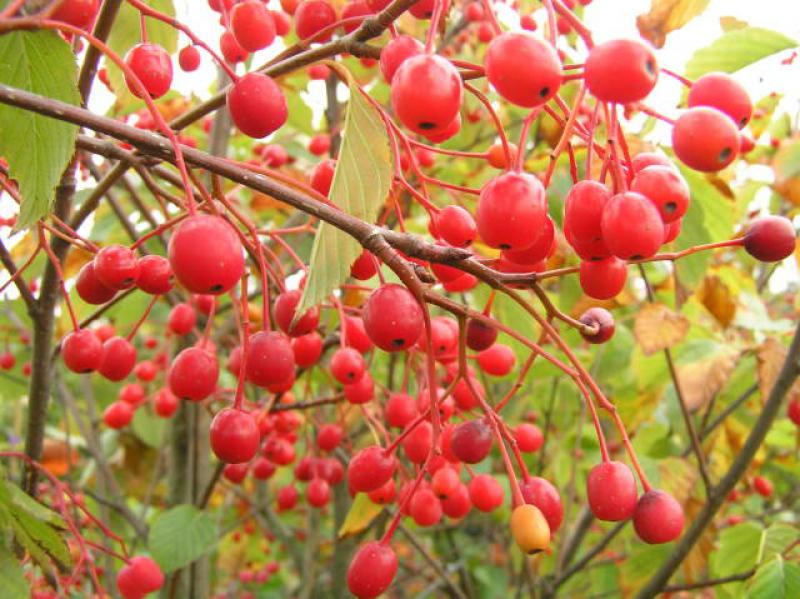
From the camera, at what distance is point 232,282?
0.80 m

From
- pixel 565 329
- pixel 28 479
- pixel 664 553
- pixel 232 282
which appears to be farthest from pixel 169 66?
pixel 664 553

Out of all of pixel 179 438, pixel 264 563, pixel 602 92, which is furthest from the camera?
pixel 264 563

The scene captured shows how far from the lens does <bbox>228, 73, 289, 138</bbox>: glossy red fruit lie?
98cm

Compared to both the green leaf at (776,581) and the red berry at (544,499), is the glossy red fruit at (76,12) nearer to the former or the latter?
the red berry at (544,499)

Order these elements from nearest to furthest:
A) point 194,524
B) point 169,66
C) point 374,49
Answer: point 374,49 < point 169,66 < point 194,524

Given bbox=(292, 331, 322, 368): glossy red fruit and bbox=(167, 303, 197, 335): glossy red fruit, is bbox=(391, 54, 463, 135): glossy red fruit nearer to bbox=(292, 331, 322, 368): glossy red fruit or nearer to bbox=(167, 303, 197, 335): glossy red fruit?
bbox=(292, 331, 322, 368): glossy red fruit

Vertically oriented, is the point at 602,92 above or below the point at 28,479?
above

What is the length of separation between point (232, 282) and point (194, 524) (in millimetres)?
Result: 1368

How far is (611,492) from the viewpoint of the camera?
94 cm

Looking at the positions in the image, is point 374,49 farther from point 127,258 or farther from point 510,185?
point 127,258

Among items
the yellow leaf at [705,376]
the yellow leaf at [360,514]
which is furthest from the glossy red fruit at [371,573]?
the yellow leaf at [705,376]

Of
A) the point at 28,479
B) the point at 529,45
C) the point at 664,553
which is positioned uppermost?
the point at 529,45

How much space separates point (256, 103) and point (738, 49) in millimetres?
1442

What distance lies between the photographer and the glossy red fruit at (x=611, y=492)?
0.94m
